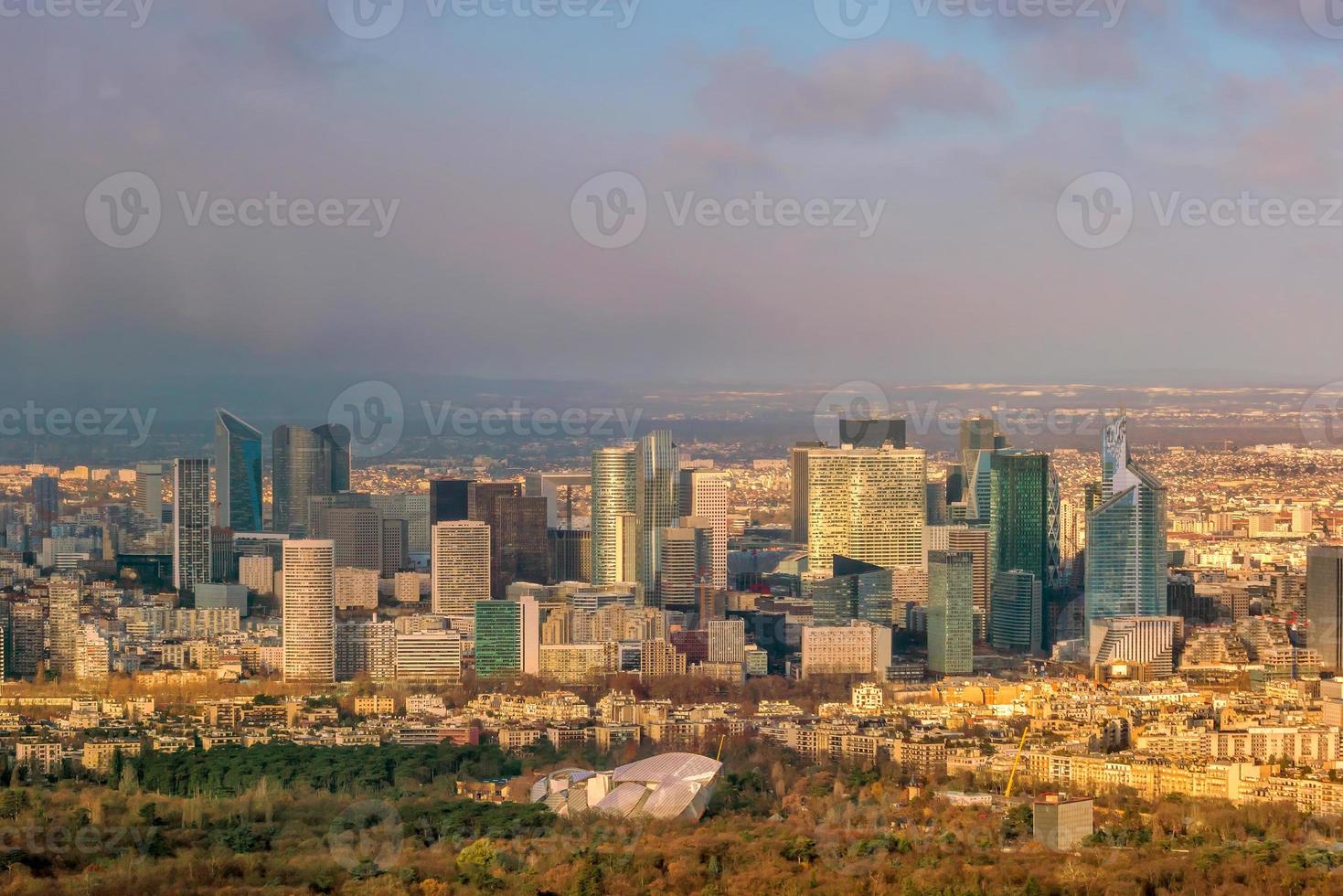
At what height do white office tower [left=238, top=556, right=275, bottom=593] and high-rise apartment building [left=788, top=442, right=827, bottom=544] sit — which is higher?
high-rise apartment building [left=788, top=442, right=827, bottom=544]

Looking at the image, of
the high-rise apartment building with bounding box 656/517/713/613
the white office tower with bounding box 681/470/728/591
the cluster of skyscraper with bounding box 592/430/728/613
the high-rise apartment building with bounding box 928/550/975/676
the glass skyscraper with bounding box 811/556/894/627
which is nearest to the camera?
the high-rise apartment building with bounding box 928/550/975/676

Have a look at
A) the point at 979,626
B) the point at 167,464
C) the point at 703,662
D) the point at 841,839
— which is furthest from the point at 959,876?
the point at 167,464

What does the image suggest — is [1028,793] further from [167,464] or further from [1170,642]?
[167,464]

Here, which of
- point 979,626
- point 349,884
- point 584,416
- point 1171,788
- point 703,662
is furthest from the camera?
point 584,416

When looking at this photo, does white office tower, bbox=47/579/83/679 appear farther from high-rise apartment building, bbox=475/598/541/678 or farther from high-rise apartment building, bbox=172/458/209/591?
high-rise apartment building, bbox=475/598/541/678

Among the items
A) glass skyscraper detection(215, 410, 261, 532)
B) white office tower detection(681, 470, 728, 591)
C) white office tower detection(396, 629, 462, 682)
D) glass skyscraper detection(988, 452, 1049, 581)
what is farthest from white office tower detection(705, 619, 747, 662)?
glass skyscraper detection(215, 410, 261, 532)

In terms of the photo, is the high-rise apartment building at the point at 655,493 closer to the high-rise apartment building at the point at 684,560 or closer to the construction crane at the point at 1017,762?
the high-rise apartment building at the point at 684,560
